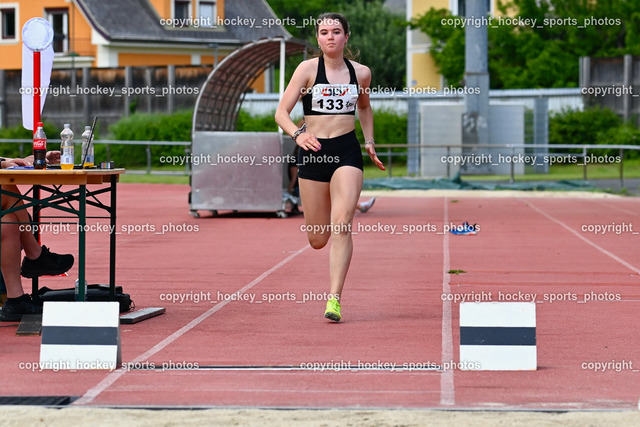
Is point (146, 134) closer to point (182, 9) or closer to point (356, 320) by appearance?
point (182, 9)

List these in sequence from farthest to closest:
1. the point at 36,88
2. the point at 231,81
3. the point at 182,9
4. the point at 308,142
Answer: the point at 182,9 < the point at 231,81 < the point at 36,88 < the point at 308,142

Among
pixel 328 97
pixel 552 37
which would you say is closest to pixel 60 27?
pixel 552 37

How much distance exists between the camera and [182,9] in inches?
2324

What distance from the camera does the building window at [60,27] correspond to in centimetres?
5588

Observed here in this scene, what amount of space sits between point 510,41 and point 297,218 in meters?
29.3

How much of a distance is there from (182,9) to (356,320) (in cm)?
5158

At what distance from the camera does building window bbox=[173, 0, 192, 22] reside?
5855 centimetres

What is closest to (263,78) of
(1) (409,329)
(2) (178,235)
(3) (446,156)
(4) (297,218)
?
(3) (446,156)

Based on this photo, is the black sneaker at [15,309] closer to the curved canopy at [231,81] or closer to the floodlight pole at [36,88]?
the floodlight pole at [36,88]

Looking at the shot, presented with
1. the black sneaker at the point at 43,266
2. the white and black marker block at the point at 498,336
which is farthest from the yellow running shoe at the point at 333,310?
the black sneaker at the point at 43,266

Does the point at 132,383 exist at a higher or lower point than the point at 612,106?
lower

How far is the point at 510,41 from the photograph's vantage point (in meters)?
48.4

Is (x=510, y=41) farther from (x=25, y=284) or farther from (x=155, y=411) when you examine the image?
(x=155, y=411)

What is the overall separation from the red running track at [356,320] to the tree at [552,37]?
1143 inches
